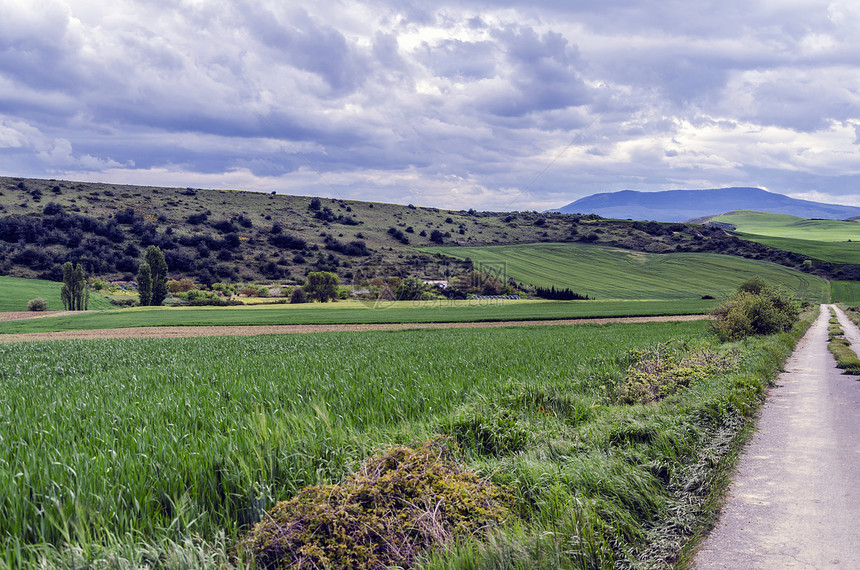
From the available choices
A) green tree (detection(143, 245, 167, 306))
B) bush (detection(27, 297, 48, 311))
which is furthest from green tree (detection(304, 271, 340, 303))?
bush (detection(27, 297, 48, 311))

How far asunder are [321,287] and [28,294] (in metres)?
38.7

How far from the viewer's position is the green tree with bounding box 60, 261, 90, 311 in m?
59.7

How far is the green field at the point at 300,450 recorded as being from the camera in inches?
165

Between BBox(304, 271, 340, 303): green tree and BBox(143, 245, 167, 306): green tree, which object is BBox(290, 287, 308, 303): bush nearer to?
BBox(304, 271, 340, 303): green tree

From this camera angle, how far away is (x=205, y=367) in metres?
13.4

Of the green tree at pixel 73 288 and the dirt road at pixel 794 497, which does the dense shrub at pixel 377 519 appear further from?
the green tree at pixel 73 288

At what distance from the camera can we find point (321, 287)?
7450 centimetres

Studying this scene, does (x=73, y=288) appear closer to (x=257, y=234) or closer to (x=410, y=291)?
(x=410, y=291)

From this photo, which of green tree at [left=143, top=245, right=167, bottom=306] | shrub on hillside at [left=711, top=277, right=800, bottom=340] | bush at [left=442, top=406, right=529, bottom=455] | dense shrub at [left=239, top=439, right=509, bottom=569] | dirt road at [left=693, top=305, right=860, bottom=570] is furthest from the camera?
green tree at [left=143, top=245, right=167, bottom=306]

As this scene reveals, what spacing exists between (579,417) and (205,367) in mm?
10287

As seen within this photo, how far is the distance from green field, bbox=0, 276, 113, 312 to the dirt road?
2871 inches

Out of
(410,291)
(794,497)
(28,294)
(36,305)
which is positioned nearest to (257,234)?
(28,294)

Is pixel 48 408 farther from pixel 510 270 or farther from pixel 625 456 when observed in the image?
pixel 510 270

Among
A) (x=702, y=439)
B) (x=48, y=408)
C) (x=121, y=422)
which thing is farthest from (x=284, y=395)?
(x=702, y=439)
